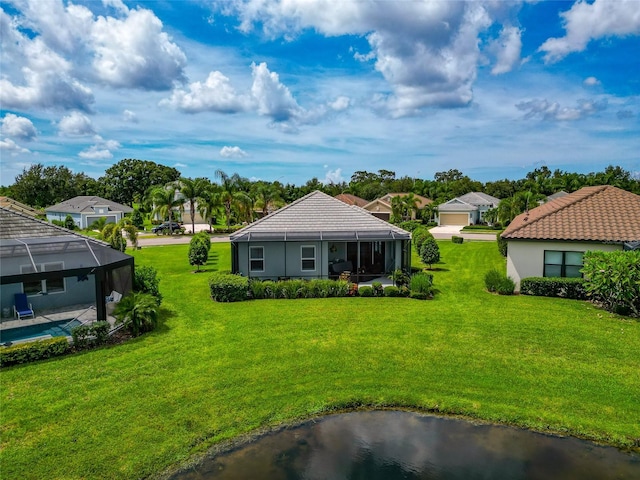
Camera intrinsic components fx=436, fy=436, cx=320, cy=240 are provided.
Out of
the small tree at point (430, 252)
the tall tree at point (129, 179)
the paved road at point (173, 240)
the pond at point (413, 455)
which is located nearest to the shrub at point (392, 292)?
the small tree at point (430, 252)

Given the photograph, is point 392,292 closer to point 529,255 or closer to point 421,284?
point 421,284

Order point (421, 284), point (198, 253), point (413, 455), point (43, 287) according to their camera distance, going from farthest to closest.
Result: point (198, 253)
point (421, 284)
point (43, 287)
point (413, 455)

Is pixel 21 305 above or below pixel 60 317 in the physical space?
above

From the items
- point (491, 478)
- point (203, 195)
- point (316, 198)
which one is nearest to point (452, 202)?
point (203, 195)

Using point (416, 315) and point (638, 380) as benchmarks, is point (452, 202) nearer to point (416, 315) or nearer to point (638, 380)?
point (416, 315)

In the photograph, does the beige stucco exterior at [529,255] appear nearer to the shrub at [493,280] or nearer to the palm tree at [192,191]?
the shrub at [493,280]

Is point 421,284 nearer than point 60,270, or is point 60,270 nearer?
point 60,270

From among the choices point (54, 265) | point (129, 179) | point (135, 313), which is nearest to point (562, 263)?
point (135, 313)

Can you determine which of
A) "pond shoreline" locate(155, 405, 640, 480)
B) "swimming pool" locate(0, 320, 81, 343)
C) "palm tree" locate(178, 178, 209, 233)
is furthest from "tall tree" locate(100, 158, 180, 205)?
"pond shoreline" locate(155, 405, 640, 480)
